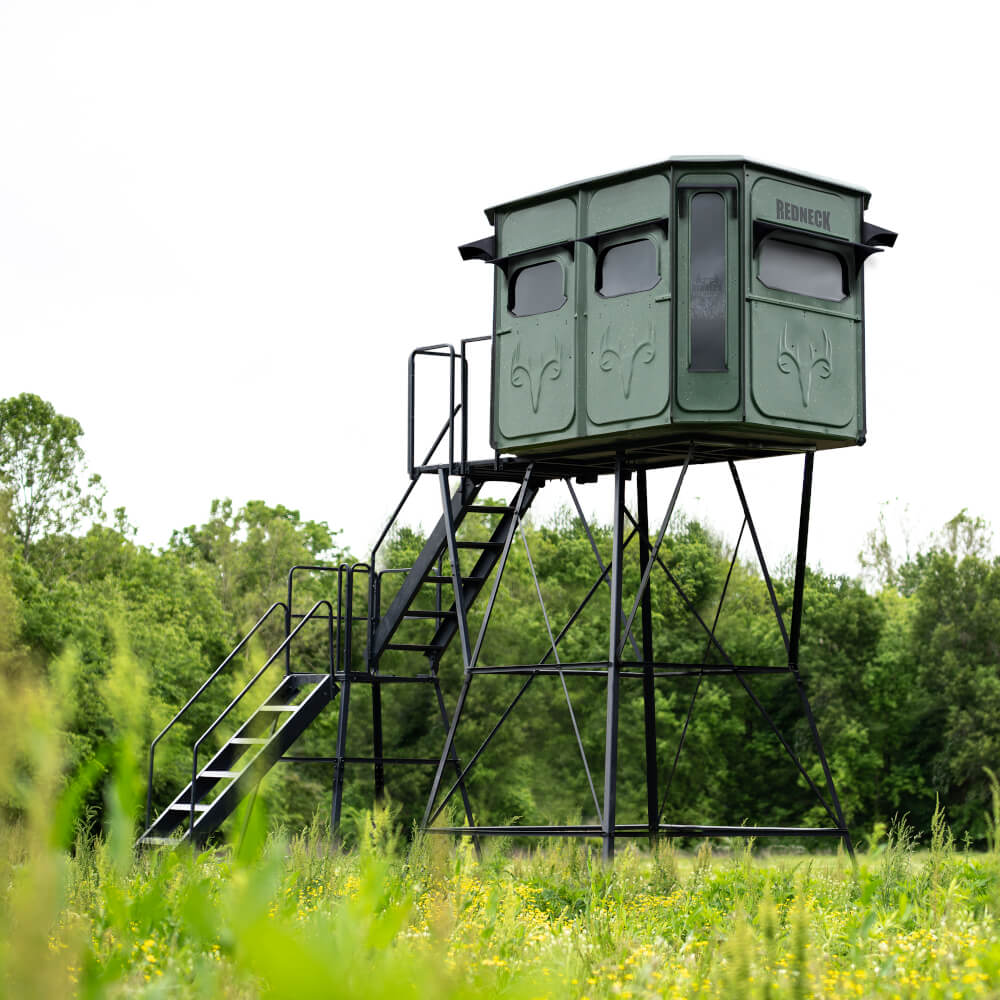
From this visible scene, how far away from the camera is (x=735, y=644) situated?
4566 centimetres

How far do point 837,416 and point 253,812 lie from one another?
46.5ft

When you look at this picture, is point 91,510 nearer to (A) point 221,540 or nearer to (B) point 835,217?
(A) point 221,540

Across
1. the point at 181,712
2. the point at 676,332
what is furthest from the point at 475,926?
the point at 676,332

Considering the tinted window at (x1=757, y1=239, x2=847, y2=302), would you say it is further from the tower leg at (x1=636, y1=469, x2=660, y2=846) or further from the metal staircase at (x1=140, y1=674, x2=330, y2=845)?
the metal staircase at (x1=140, y1=674, x2=330, y2=845)

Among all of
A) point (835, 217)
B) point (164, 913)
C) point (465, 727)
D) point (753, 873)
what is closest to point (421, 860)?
point (753, 873)

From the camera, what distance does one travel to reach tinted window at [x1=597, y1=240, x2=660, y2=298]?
14.9 meters

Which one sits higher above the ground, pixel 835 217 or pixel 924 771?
pixel 835 217

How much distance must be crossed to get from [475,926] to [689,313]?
913 centimetres

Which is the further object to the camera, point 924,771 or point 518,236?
point 924,771

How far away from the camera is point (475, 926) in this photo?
21.1 ft

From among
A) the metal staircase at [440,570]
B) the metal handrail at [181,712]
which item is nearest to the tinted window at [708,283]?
the metal staircase at [440,570]

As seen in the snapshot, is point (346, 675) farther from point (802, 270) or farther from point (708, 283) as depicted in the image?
point (802, 270)

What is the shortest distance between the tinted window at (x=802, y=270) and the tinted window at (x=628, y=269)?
1116 mm

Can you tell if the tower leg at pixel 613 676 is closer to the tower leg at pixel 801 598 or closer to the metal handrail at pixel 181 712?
the tower leg at pixel 801 598
